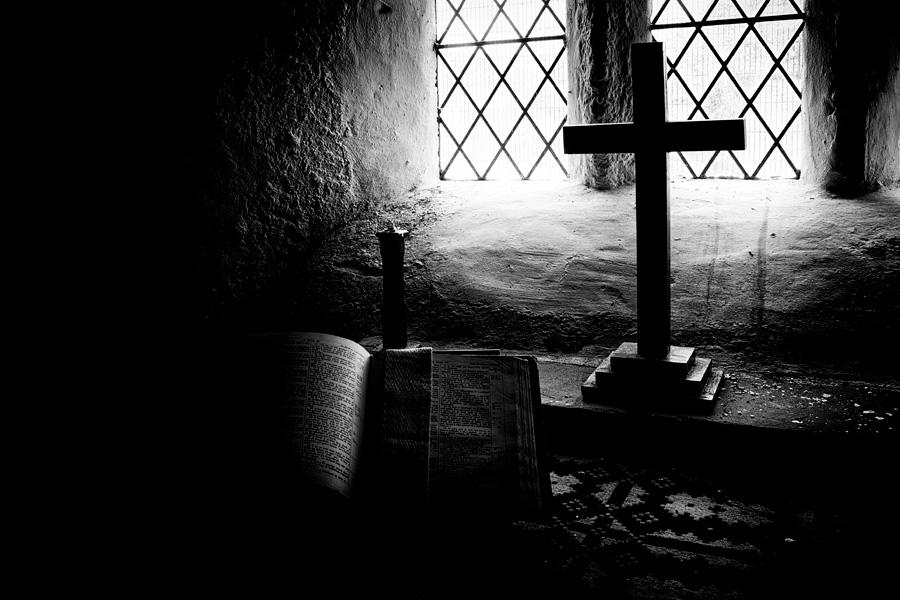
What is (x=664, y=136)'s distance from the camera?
2000 mm

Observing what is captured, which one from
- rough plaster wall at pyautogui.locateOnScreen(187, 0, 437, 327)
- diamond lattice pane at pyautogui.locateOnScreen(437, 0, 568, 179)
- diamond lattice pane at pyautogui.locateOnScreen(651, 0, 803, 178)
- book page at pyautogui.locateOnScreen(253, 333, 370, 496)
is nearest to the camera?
book page at pyautogui.locateOnScreen(253, 333, 370, 496)

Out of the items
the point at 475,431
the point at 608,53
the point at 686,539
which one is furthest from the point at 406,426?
the point at 608,53

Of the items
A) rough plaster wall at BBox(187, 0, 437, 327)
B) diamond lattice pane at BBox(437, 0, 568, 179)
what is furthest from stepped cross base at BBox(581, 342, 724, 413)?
diamond lattice pane at BBox(437, 0, 568, 179)

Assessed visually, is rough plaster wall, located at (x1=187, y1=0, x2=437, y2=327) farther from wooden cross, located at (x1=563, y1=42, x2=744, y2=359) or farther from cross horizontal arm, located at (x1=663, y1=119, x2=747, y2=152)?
cross horizontal arm, located at (x1=663, y1=119, x2=747, y2=152)

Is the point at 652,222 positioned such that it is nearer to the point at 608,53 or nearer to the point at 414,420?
the point at 414,420

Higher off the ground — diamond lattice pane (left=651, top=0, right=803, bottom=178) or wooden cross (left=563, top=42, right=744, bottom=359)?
diamond lattice pane (left=651, top=0, right=803, bottom=178)

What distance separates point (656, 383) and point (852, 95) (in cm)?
161

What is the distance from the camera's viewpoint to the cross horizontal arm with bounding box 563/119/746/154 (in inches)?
77.3

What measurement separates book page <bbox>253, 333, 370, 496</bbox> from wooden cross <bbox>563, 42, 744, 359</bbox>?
83 centimetres

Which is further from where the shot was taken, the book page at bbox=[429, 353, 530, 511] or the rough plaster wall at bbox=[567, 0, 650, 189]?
the rough plaster wall at bbox=[567, 0, 650, 189]

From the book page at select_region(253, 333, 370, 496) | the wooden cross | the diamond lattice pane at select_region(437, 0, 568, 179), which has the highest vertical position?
the diamond lattice pane at select_region(437, 0, 568, 179)

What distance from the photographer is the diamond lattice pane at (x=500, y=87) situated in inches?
136

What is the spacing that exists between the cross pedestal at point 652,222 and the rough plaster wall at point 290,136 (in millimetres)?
1295

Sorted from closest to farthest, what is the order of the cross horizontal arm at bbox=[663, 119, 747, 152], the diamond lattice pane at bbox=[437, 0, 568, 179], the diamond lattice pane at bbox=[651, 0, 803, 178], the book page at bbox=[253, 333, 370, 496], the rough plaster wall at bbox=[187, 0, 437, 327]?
the book page at bbox=[253, 333, 370, 496], the cross horizontal arm at bbox=[663, 119, 747, 152], the rough plaster wall at bbox=[187, 0, 437, 327], the diamond lattice pane at bbox=[651, 0, 803, 178], the diamond lattice pane at bbox=[437, 0, 568, 179]
